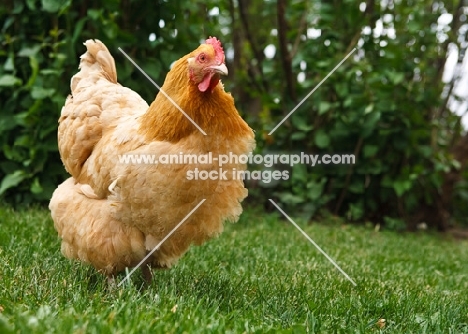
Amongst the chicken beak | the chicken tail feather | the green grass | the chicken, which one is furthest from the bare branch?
the chicken beak

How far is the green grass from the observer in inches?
84.1

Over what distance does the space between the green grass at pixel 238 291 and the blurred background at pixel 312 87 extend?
124 cm

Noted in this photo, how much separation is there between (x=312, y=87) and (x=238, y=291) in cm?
377

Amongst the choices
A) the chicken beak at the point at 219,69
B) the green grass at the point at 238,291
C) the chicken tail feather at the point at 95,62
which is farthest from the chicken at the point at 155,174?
the chicken tail feather at the point at 95,62

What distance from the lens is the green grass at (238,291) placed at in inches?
84.1

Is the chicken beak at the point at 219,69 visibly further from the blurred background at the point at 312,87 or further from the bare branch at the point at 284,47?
the bare branch at the point at 284,47

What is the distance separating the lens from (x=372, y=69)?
20.3 ft

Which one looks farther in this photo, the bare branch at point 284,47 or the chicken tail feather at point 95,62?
the bare branch at point 284,47

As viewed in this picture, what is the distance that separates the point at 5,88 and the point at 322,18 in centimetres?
338

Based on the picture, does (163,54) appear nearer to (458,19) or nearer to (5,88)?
(5,88)

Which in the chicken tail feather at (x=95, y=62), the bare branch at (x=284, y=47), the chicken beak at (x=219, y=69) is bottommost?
the chicken beak at (x=219, y=69)

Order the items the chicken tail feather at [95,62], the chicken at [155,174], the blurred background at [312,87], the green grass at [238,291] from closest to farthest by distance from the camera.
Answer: the green grass at [238,291] < the chicken at [155,174] < the chicken tail feather at [95,62] < the blurred background at [312,87]

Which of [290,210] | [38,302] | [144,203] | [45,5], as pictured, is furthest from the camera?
[290,210]

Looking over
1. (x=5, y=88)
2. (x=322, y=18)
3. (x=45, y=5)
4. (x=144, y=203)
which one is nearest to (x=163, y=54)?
(x=45, y=5)
